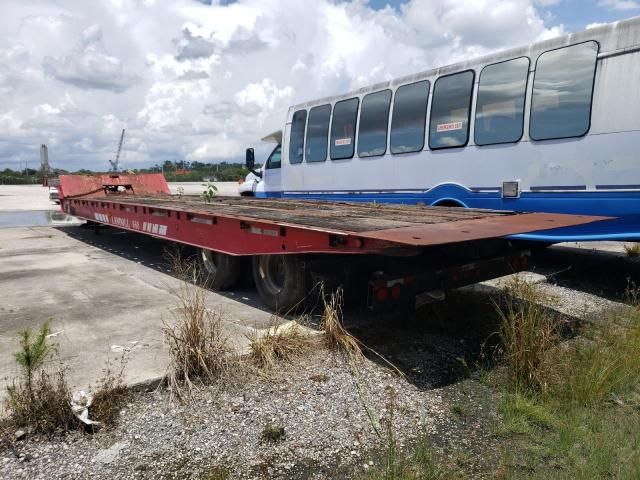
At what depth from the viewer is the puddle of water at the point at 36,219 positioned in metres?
15.1

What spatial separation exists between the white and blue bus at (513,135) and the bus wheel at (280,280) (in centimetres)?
298

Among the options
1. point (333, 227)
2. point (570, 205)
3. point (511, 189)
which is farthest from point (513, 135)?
point (333, 227)

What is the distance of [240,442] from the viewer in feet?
10.1

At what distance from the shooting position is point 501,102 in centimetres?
717

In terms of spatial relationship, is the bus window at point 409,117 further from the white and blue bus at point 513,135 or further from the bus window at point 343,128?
the bus window at point 343,128

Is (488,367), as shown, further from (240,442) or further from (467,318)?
(240,442)

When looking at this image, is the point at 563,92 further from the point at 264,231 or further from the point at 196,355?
the point at 196,355

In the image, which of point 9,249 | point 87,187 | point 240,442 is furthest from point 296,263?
point 87,187

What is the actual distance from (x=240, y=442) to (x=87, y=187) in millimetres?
11508

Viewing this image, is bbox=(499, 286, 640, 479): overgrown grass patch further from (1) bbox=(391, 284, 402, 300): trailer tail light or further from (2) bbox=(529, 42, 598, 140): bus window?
(2) bbox=(529, 42, 598, 140): bus window

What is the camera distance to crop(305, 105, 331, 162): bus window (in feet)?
33.4

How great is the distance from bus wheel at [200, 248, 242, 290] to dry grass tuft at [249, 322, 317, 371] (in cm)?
204

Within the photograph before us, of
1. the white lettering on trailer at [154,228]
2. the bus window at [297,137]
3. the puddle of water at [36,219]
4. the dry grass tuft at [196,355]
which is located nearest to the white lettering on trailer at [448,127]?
the bus window at [297,137]

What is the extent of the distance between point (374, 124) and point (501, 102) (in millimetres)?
2451
